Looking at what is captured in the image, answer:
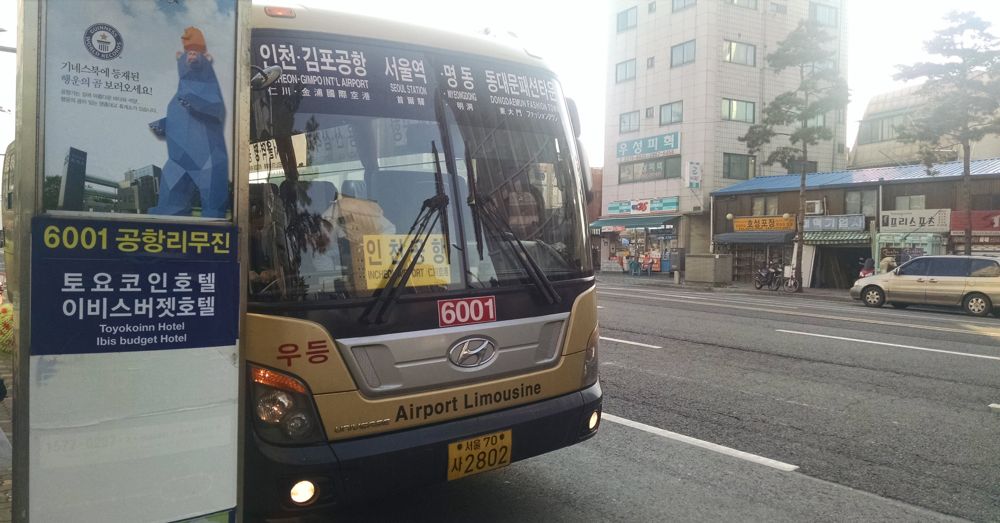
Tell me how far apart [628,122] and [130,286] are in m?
42.9

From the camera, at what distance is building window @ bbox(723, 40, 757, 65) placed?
38.9 metres

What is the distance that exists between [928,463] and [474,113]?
4.09 meters

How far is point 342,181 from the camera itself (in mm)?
3211

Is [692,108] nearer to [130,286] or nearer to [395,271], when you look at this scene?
[395,271]

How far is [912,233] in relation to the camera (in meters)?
26.9

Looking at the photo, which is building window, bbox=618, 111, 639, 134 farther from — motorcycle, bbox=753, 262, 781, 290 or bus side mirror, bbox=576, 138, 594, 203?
bus side mirror, bbox=576, 138, 594, 203

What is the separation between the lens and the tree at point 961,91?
22.8 metres

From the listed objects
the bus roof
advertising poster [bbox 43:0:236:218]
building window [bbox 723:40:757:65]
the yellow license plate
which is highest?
building window [bbox 723:40:757:65]

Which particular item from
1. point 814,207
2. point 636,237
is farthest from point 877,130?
point 636,237

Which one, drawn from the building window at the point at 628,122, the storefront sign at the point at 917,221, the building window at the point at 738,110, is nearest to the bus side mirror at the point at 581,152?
the storefront sign at the point at 917,221

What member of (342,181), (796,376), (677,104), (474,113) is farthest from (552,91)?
(677,104)

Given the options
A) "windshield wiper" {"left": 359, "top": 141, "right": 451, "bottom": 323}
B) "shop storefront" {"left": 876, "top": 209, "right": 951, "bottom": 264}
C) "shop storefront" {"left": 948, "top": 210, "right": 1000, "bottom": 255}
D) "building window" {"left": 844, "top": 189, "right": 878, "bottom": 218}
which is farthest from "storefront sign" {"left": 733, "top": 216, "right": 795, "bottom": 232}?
"windshield wiper" {"left": 359, "top": 141, "right": 451, "bottom": 323}

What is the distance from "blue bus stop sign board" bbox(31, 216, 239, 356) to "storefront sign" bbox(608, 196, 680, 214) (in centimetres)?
3853

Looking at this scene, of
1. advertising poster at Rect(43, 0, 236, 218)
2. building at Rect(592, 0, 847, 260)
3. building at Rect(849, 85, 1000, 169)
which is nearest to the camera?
advertising poster at Rect(43, 0, 236, 218)
